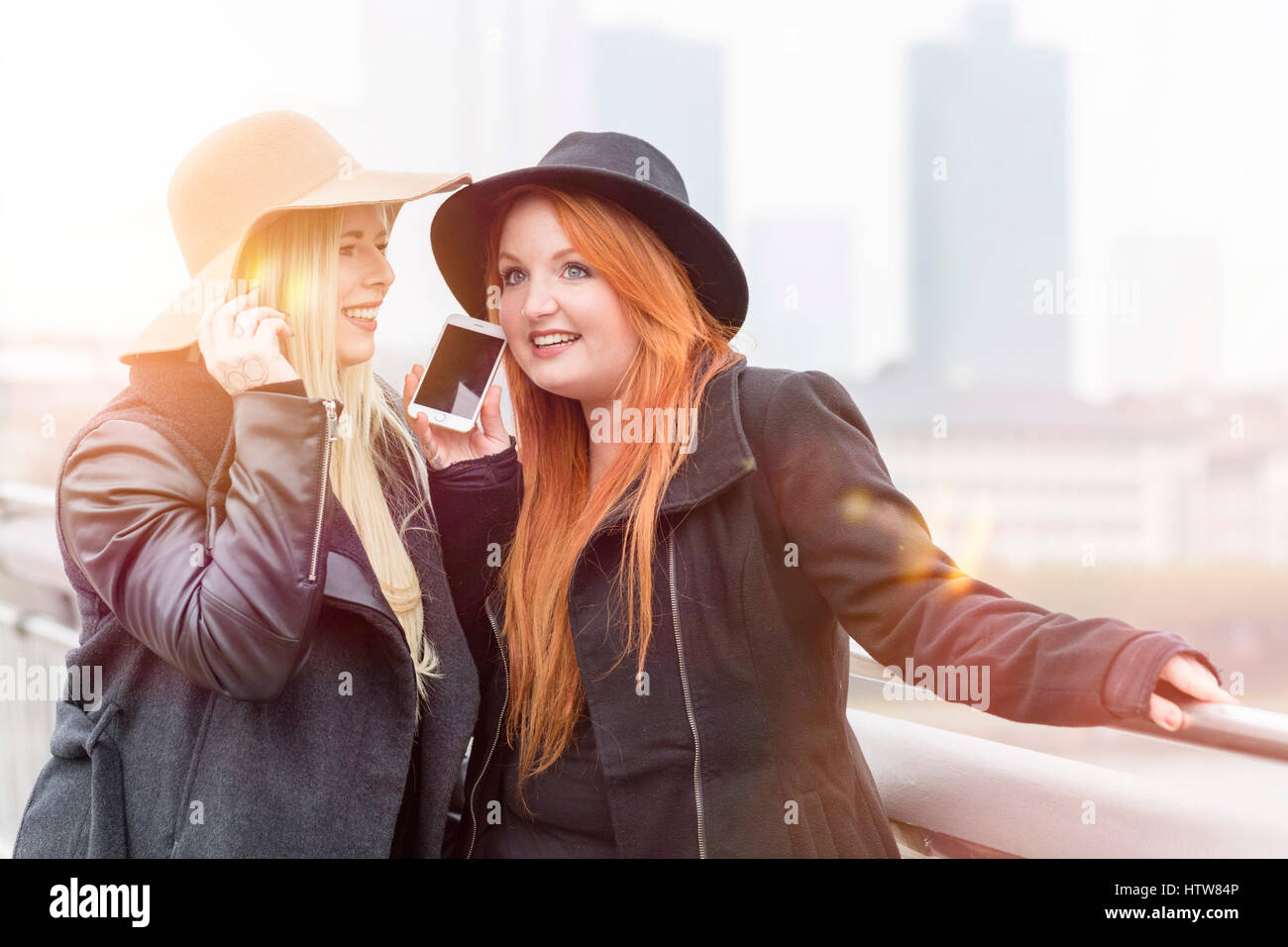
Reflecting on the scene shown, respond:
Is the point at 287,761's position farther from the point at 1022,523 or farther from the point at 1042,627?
the point at 1022,523

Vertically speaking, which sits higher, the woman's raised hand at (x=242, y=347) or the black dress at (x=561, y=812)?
the woman's raised hand at (x=242, y=347)

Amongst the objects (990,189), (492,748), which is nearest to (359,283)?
(492,748)

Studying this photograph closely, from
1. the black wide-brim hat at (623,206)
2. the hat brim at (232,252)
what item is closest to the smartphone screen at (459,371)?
the black wide-brim hat at (623,206)

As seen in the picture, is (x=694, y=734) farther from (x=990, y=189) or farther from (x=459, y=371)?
Answer: (x=990, y=189)

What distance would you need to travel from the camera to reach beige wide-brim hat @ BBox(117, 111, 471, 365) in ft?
5.84

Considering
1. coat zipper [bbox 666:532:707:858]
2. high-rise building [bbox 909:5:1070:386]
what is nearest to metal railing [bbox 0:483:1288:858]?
coat zipper [bbox 666:532:707:858]

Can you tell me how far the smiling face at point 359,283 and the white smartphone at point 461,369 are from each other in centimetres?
24

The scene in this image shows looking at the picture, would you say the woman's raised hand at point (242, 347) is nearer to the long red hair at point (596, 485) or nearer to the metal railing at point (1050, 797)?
the long red hair at point (596, 485)

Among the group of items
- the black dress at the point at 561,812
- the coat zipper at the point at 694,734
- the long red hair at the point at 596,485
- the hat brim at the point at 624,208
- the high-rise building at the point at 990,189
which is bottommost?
the black dress at the point at 561,812

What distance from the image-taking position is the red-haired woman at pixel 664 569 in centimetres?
163

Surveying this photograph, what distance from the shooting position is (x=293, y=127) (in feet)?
6.28

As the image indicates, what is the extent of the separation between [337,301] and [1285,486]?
127318 mm

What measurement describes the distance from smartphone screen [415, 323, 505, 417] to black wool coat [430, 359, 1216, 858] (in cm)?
56

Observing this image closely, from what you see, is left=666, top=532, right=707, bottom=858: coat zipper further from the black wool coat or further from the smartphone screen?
the smartphone screen
